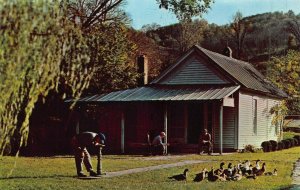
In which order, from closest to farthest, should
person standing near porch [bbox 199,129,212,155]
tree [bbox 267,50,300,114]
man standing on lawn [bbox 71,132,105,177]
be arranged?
man standing on lawn [bbox 71,132,105,177] < person standing near porch [bbox 199,129,212,155] < tree [bbox 267,50,300,114]

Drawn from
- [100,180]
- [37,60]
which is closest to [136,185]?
[100,180]

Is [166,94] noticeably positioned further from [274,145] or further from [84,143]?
[84,143]

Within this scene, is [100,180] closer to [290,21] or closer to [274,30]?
[290,21]

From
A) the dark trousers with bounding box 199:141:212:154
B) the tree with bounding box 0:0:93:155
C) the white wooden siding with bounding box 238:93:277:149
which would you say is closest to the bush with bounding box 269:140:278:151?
the white wooden siding with bounding box 238:93:277:149

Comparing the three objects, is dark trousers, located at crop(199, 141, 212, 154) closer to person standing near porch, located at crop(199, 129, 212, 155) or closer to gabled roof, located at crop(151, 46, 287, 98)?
person standing near porch, located at crop(199, 129, 212, 155)

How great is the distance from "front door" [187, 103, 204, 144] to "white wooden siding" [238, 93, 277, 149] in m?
2.24

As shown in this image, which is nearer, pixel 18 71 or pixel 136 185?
pixel 18 71

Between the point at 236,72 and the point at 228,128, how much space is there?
3.91 meters

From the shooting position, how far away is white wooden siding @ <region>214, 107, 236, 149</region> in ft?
107

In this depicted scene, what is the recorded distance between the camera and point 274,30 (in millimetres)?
110938

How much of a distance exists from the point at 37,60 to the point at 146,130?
25.5 metres

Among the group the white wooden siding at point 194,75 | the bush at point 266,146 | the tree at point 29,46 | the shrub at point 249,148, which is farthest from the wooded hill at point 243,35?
the tree at point 29,46

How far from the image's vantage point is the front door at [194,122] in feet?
109

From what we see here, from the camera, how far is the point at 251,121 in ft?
115
